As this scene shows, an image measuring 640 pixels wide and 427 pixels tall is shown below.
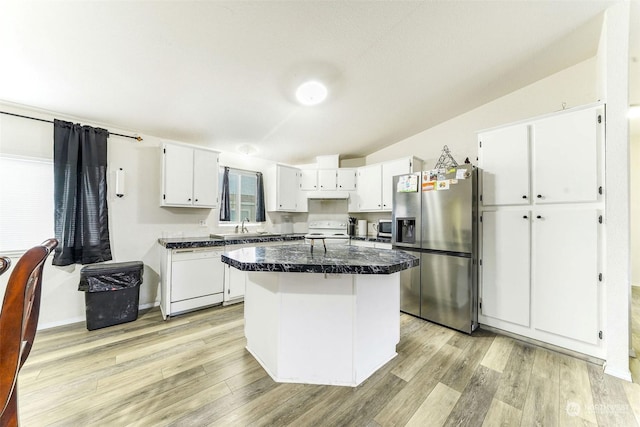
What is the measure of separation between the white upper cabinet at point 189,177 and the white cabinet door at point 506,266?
3.46 m

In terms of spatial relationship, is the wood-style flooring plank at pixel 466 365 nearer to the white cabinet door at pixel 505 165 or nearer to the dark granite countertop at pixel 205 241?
the white cabinet door at pixel 505 165

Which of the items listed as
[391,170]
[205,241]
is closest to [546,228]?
[391,170]

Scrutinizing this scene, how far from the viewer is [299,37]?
203 centimetres

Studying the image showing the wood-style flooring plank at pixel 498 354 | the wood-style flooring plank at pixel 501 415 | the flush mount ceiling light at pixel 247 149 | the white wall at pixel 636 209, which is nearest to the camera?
the wood-style flooring plank at pixel 501 415

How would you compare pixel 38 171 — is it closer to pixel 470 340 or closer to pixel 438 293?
pixel 438 293

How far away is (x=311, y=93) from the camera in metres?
2.74

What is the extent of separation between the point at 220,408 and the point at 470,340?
7.59 ft

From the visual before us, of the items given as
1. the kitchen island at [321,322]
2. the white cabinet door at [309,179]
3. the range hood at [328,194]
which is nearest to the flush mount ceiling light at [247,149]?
the white cabinet door at [309,179]

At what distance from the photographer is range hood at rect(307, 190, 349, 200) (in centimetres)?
433

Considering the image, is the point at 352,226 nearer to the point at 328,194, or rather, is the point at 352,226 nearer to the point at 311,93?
the point at 328,194

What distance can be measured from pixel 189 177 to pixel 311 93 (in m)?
1.94

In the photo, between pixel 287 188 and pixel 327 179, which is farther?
pixel 327 179

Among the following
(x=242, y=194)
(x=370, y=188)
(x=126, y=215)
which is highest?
(x=370, y=188)

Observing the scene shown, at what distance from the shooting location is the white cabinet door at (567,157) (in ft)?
6.93
